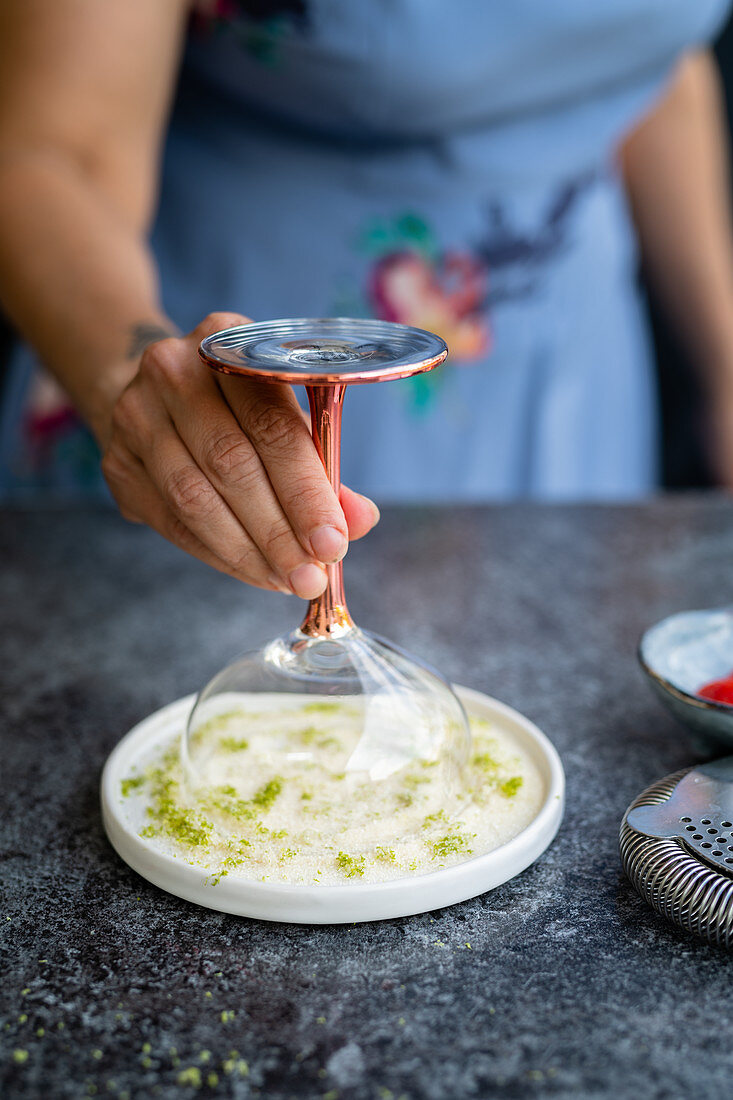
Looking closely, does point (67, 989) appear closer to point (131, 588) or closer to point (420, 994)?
point (420, 994)

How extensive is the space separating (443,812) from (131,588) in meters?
0.46

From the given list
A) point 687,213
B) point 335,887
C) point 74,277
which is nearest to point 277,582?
point 335,887

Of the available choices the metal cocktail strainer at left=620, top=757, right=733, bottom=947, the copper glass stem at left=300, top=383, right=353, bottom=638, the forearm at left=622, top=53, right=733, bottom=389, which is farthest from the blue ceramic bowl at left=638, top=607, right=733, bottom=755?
the forearm at left=622, top=53, right=733, bottom=389

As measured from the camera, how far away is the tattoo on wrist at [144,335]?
0.69m

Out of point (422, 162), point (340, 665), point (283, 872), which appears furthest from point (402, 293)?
point (283, 872)

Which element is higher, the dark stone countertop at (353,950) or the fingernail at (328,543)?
the fingernail at (328,543)

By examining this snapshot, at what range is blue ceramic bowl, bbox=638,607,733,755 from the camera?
0.53m

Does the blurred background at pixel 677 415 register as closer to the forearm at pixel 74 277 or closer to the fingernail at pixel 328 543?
the forearm at pixel 74 277

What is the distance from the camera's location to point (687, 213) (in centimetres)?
142

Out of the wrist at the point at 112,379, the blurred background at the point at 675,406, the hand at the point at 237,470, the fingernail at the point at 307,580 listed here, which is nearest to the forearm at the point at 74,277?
the wrist at the point at 112,379

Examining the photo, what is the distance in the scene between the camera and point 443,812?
51cm

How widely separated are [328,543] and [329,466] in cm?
5

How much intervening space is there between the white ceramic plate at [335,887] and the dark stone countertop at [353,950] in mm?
12

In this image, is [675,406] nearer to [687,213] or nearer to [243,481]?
[687,213]
